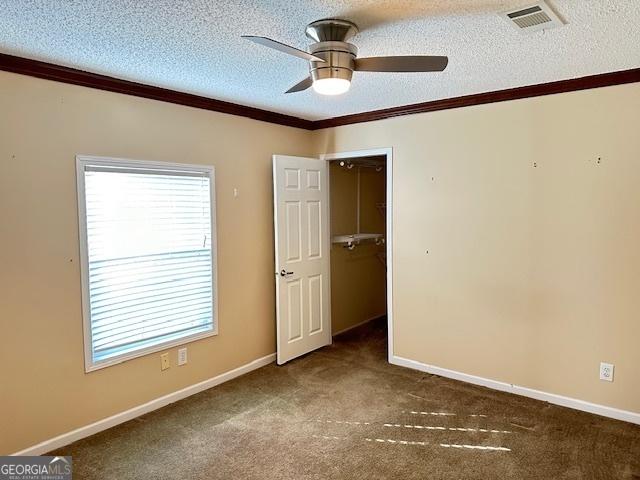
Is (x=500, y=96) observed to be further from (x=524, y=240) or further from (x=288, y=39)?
(x=288, y=39)

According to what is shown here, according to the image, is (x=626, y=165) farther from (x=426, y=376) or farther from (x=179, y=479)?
(x=179, y=479)

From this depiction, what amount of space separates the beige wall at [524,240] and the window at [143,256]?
176 centimetres

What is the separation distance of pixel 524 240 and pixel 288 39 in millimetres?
2290

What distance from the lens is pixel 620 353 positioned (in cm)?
300

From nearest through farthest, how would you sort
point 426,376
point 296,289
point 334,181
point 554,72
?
point 554,72 < point 426,376 < point 296,289 < point 334,181

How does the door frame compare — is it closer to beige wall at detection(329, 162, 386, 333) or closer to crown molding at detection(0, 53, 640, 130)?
crown molding at detection(0, 53, 640, 130)

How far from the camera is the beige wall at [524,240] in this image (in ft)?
9.73

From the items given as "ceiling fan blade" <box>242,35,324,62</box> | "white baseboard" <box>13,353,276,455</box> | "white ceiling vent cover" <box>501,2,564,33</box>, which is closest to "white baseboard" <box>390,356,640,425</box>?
"white baseboard" <box>13,353,276,455</box>

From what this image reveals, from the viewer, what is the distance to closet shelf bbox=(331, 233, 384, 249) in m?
4.85

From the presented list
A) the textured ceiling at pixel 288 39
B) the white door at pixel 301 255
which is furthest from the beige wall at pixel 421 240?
the textured ceiling at pixel 288 39

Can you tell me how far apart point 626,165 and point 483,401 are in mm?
1953

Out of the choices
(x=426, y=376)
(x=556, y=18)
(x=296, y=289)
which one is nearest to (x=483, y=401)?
(x=426, y=376)

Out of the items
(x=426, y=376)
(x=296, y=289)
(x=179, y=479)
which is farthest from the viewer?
(x=296, y=289)

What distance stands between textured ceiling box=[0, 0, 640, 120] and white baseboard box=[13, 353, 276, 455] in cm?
232
